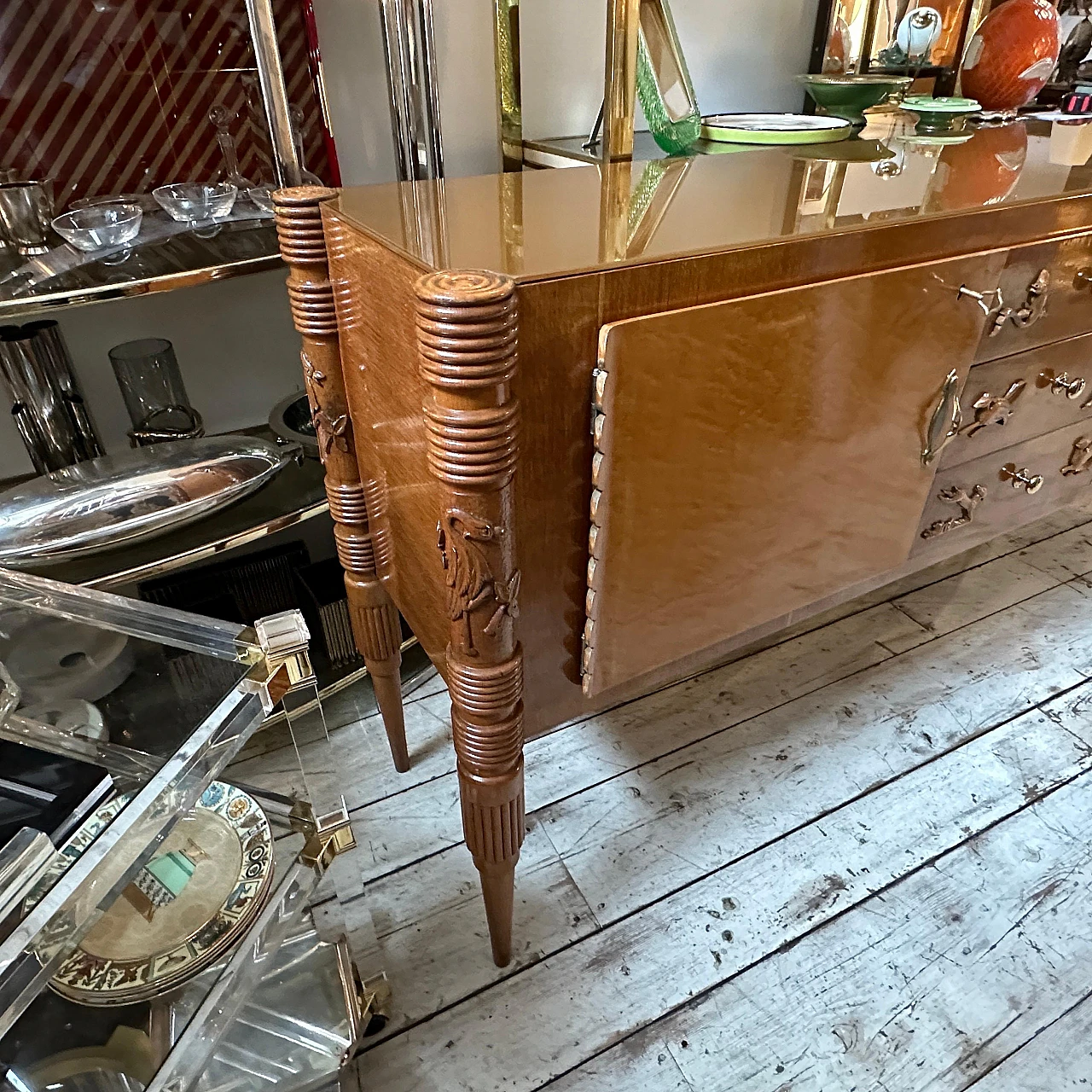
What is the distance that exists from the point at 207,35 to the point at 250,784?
2.55ft

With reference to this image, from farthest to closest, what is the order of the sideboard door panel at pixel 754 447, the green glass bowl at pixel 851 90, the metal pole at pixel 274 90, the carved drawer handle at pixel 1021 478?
the green glass bowl at pixel 851 90
the carved drawer handle at pixel 1021 478
the metal pole at pixel 274 90
the sideboard door panel at pixel 754 447

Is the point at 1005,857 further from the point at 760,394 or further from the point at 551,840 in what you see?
the point at 760,394

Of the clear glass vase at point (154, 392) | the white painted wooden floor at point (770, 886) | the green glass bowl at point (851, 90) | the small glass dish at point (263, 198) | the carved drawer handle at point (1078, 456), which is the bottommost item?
the white painted wooden floor at point (770, 886)

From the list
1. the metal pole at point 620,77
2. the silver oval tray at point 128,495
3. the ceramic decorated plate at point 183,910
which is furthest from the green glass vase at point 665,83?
the ceramic decorated plate at point 183,910

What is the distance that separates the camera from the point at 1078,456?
1.00m

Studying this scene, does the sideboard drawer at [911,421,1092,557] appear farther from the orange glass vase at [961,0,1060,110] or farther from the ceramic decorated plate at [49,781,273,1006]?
the ceramic decorated plate at [49,781,273,1006]

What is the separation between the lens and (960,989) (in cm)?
80

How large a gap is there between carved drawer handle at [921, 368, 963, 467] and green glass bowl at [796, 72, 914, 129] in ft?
1.52

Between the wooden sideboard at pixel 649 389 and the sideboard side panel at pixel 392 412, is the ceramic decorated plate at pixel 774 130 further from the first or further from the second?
the sideboard side panel at pixel 392 412

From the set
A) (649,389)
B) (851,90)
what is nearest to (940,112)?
(851,90)

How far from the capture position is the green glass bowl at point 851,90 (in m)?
1.01

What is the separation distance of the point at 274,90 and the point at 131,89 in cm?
16

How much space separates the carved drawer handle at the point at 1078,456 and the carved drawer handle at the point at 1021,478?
0.08 meters

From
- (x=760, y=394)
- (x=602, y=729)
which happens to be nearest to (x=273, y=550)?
(x=602, y=729)
